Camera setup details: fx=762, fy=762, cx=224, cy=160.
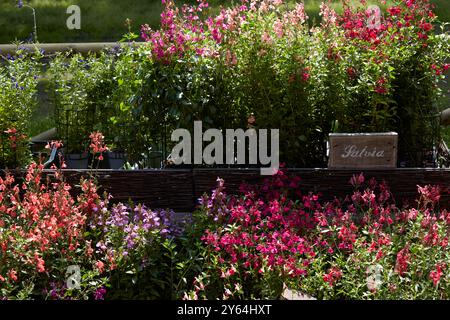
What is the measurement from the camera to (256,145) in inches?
152

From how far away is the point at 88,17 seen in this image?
10805 millimetres

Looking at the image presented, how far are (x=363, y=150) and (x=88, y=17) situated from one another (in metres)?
7.81

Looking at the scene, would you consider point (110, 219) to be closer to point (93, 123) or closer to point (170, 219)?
point (170, 219)

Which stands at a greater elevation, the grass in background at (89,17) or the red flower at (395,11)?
the grass in background at (89,17)

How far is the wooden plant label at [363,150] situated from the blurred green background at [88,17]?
6743mm

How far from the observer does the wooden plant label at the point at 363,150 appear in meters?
3.69

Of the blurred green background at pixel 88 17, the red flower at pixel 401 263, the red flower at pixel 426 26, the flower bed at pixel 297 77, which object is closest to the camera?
the red flower at pixel 401 263

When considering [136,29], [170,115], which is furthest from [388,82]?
[136,29]

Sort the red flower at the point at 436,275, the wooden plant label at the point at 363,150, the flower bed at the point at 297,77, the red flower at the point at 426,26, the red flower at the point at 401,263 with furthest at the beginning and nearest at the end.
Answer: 1. the red flower at the point at 426,26
2. the flower bed at the point at 297,77
3. the wooden plant label at the point at 363,150
4. the red flower at the point at 401,263
5. the red flower at the point at 436,275

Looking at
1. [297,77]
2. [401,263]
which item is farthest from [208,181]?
[401,263]

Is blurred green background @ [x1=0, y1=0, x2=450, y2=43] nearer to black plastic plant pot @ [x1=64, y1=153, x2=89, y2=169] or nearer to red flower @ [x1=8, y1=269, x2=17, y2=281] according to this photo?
black plastic plant pot @ [x1=64, y1=153, x2=89, y2=169]

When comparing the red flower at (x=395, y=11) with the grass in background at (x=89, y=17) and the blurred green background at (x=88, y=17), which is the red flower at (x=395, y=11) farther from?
Answer: the blurred green background at (x=88, y=17)

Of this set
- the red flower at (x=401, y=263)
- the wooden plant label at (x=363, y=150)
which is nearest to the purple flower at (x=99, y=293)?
the red flower at (x=401, y=263)

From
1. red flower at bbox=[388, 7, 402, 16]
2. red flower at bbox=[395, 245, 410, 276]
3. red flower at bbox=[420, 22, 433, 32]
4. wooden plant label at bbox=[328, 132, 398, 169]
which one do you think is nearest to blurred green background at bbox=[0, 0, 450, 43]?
red flower at bbox=[388, 7, 402, 16]
